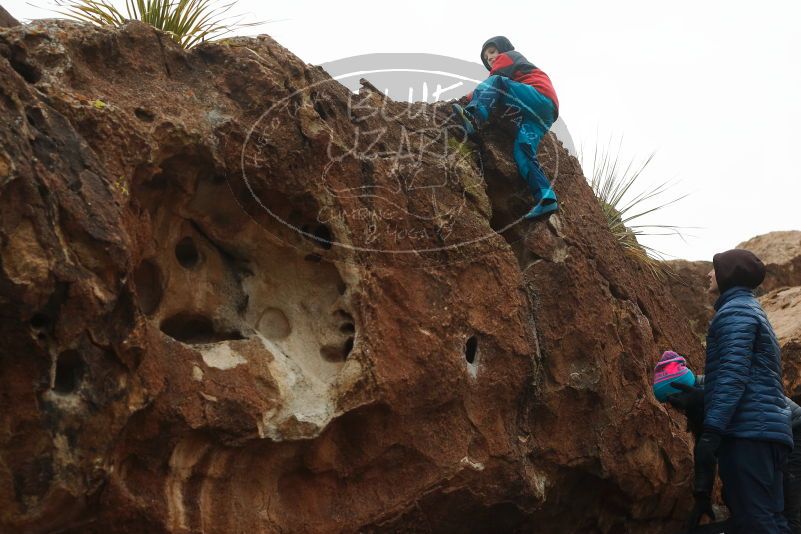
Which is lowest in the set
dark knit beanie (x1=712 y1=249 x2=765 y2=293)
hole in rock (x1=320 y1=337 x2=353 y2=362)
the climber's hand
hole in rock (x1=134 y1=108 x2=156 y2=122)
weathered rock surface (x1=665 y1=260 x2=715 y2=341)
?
hole in rock (x1=320 y1=337 x2=353 y2=362)

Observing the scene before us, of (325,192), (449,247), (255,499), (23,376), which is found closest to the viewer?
(23,376)

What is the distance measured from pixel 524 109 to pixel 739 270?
193 centimetres

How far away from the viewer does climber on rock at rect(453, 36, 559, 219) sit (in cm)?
712

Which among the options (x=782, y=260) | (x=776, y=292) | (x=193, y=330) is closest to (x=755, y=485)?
(x=193, y=330)

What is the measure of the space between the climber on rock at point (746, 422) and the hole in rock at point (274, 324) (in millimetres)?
2620

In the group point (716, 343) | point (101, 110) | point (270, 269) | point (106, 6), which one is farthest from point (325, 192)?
point (716, 343)

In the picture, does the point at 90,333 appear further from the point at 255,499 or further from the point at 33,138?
the point at 255,499

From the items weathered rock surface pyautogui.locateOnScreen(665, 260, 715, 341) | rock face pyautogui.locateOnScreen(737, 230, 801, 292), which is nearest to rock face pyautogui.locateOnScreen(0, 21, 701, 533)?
weathered rock surface pyautogui.locateOnScreen(665, 260, 715, 341)

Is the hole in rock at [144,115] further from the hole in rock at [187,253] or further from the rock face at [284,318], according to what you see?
the hole in rock at [187,253]

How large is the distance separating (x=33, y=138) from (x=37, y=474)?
151 centimetres

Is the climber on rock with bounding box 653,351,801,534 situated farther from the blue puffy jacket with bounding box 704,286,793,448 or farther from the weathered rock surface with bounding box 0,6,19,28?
the weathered rock surface with bounding box 0,6,19,28

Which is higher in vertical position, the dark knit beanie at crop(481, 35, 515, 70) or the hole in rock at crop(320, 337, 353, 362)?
the dark knit beanie at crop(481, 35, 515, 70)

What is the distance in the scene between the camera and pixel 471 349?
6.32m

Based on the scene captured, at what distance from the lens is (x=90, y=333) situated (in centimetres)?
447
